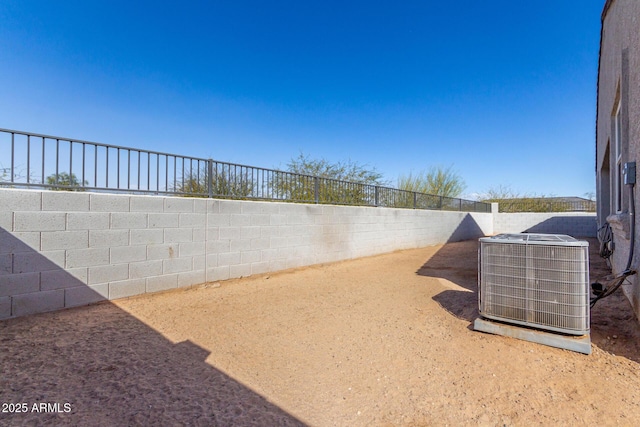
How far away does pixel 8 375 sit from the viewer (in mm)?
2072

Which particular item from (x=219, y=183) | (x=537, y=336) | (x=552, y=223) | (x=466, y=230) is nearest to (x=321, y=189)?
(x=219, y=183)

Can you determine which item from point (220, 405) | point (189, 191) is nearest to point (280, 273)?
point (189, 191)

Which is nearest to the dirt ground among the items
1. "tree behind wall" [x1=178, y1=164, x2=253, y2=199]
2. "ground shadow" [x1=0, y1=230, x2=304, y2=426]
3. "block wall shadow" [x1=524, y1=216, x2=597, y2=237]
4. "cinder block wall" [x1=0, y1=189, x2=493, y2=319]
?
"ground shadow" [x1=0, y1=230, x2=304, y2=426]

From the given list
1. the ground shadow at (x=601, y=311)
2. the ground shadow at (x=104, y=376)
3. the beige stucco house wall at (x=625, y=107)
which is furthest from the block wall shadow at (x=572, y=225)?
the ground shadow at (x=104, y=376)

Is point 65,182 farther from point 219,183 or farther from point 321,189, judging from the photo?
point 321,189

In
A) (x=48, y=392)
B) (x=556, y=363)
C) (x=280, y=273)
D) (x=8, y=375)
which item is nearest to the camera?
(x=48, y=392)

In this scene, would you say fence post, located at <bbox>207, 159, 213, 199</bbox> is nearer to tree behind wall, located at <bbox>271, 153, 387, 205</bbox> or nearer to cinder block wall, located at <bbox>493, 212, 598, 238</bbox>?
tree behind wall, located at <bbox>271, 153, 387, 205</bbox>

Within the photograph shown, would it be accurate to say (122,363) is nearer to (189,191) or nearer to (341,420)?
(341,420)

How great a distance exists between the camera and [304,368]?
2342 mm

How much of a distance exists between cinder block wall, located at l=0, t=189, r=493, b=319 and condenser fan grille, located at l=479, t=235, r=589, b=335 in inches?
146

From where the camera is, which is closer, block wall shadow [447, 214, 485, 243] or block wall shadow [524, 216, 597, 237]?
block wall shadow [447, 214, 485, 243]

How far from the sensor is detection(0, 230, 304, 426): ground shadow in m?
1.74

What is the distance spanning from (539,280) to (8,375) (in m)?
4.10

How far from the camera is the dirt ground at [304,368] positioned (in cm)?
178
